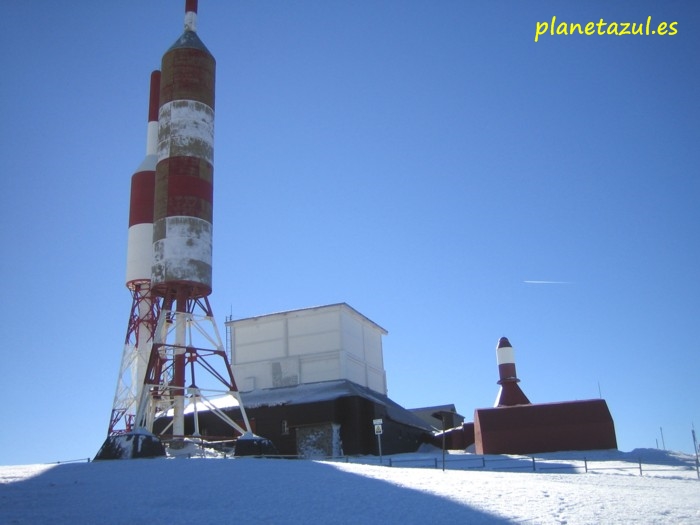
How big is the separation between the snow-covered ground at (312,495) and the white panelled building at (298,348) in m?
18.8

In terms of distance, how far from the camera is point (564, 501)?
1859cm

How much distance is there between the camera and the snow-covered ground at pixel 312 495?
15.6 metres

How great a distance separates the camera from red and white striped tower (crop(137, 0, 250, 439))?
33938mm

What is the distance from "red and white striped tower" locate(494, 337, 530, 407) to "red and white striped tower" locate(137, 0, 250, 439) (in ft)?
76.8

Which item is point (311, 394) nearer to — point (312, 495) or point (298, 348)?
point (298, 348)

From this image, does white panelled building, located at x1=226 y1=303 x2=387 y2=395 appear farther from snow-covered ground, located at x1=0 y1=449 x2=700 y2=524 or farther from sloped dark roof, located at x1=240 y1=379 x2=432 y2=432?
snow-covered ground, located at x1=0 y1=449 x2=700 y2=524

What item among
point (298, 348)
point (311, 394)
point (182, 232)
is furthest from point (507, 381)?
point (182, 232)

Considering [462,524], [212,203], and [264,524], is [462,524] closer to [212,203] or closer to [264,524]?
[264,524]

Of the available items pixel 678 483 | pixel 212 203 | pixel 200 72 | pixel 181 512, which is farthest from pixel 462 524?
pixel 200 72

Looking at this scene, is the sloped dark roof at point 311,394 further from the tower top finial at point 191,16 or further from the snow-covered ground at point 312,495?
the tower top finial at point 191,16

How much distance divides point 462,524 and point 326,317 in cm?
3106

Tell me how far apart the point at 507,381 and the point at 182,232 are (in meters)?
28.6

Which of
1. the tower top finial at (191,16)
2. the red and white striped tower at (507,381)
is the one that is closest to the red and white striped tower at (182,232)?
the tower top finial at (191,16)

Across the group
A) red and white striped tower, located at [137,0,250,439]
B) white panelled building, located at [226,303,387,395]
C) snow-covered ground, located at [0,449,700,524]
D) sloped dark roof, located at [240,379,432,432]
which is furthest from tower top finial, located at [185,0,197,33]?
snow-covered ground, located at [0,449,700,524]
